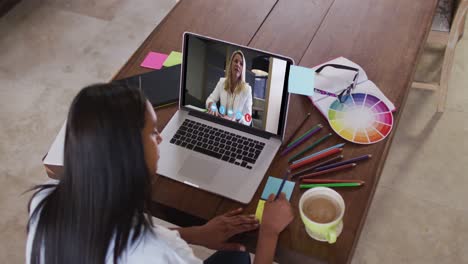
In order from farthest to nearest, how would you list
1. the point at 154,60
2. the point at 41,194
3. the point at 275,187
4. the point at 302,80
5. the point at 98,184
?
the point at 154,60
the point at 302,80
the point at 275,187
the point at 41,194
the point at 98,184

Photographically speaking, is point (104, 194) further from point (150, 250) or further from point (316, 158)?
point (316, 158)

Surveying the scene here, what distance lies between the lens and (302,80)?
1.47m

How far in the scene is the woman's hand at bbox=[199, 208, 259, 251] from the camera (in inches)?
46.7

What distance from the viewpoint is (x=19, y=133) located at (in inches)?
91.5

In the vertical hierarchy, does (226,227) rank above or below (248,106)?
below

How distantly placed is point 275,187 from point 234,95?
275 mm

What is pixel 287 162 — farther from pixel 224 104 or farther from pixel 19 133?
pixel 19 133

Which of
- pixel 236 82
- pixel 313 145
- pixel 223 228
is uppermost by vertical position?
pixel 236 82

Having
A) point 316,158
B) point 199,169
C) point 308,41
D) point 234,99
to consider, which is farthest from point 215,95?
point 308,41

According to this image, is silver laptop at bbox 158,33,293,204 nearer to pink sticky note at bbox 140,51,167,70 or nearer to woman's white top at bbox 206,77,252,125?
woman's white top at bbox 206,77,252,125

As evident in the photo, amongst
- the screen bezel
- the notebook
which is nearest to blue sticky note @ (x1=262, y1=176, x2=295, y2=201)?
the screen bezel

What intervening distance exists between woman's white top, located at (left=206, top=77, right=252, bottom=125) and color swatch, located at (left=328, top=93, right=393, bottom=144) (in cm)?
24

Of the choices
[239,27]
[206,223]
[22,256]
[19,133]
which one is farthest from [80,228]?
[19,133]

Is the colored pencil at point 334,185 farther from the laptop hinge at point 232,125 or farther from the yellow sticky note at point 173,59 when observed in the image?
the yellow sticky note at point 173,59
